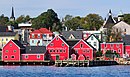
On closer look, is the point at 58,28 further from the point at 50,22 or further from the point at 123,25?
the point at 123,25

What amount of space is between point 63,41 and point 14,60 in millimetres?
10333

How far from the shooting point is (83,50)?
370 feet

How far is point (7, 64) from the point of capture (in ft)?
354

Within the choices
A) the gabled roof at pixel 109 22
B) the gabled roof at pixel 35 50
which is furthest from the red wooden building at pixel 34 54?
the gabled roof at pixel 109 22

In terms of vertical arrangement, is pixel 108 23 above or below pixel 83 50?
above

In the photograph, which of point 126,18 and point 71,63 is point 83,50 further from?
point 126,18

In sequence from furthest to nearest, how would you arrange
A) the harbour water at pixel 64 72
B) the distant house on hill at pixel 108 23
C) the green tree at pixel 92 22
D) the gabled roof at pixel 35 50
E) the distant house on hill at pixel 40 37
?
the green tree at pixel 92 22, the distant house on hill at pixel 108 23, the distant house on hill at pixel 40 37, the gabled roof at pixel 35 50, the harbour water at pixel 64 72

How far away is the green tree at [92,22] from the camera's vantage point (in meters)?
165

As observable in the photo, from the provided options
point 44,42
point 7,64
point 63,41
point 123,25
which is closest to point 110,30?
point 123,25

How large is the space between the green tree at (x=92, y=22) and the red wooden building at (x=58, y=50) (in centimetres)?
4790

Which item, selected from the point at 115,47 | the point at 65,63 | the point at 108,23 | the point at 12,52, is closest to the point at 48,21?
the point at 108,23

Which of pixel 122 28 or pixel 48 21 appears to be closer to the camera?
pixel 122 28

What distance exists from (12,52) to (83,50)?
46.0ft

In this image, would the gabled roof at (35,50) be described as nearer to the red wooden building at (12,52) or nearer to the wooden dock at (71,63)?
the red wooden building at (12,52)
